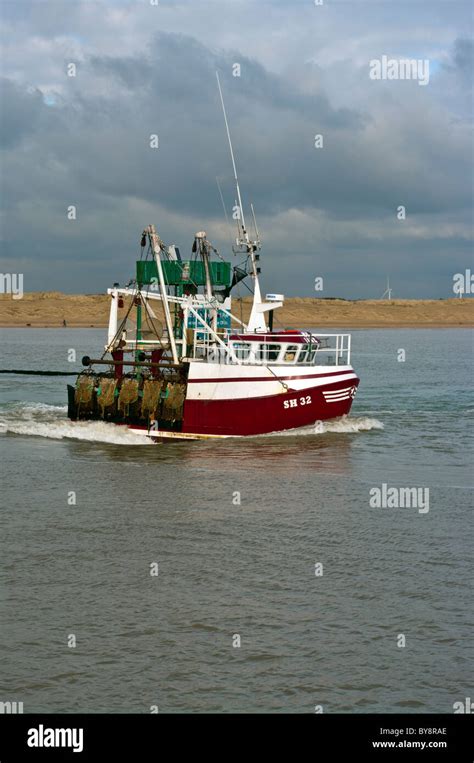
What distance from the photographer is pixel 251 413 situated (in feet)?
132

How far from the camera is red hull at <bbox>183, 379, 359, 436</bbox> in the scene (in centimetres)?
4003

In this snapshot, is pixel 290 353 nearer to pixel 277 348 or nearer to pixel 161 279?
pixel 277 348

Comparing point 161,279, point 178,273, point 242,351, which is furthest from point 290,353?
point 178,273

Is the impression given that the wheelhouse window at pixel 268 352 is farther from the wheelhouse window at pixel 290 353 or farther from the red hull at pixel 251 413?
the red hull at pixel 251 413

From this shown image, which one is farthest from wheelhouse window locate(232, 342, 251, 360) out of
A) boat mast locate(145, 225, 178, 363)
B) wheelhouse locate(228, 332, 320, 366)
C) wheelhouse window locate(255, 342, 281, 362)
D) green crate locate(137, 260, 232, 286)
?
green crate locate(137, 260, 232, 286)

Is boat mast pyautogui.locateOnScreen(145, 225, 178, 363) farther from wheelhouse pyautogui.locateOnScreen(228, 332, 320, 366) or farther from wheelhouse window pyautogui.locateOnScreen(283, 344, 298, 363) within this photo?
wheelhouse window pyautogui.locateOnScreen(283, 344, 298, 363)

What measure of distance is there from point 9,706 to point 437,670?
647cm

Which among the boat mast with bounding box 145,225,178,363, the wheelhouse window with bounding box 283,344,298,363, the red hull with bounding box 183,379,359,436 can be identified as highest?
the boat mast with bounding box 145,225,178,363

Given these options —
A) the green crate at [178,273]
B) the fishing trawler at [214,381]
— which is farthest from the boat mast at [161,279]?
the green crate at [178,273]

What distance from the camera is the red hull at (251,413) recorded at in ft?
131

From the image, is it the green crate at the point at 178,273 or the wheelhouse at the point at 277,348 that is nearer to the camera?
the wheelhouse at the point at 277,348

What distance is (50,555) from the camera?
68.9ft

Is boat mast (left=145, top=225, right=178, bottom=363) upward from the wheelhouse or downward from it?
upward
